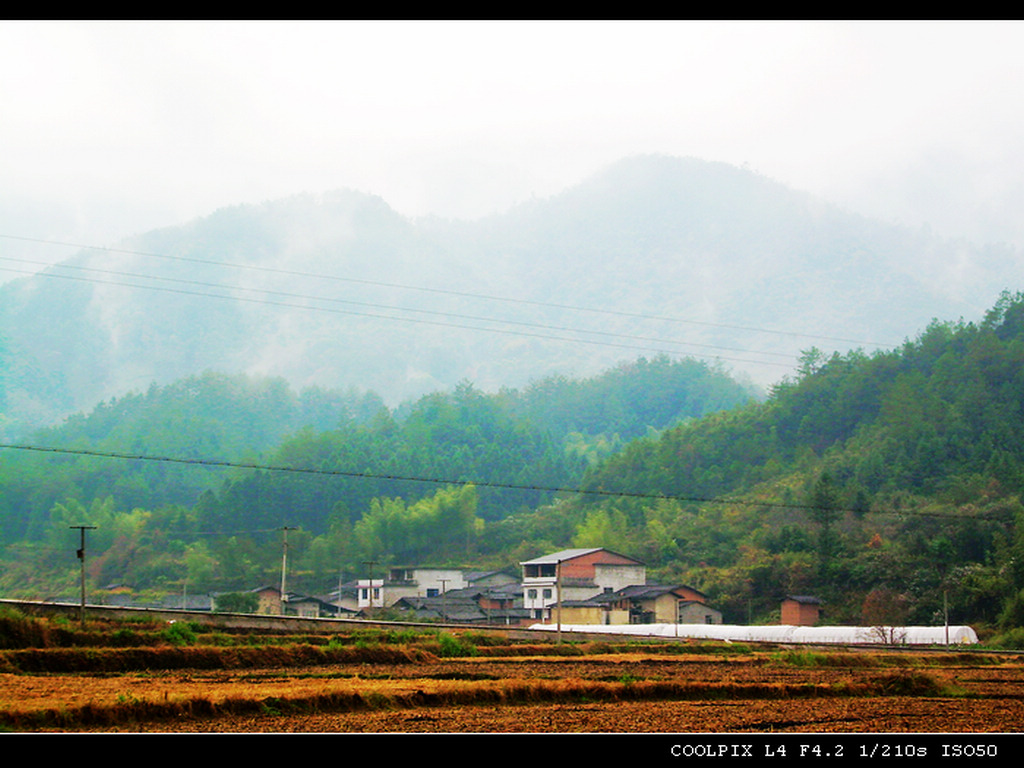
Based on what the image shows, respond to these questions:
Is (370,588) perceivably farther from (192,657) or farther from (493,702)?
(493,702)

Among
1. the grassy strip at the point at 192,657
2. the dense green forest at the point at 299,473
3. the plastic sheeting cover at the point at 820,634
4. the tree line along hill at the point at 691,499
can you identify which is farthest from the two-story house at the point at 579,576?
the grassy strip at the point at 192,657

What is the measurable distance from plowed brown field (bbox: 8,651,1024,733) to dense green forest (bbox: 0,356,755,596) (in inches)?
1370

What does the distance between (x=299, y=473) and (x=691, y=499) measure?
53452mm

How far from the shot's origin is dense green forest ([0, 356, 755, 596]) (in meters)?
89.9

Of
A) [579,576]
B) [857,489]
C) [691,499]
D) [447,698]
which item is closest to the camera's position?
[447,698]

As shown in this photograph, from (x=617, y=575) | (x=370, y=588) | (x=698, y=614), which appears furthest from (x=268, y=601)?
(x=698, y=614)

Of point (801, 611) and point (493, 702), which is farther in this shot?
point (801, 611)

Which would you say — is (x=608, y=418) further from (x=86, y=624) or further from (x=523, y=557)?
(x=86, y=624)

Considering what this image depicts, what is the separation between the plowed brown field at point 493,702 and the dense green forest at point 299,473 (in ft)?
114

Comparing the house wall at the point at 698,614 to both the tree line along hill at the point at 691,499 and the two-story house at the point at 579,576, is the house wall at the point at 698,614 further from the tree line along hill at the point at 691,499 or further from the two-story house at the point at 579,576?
the two-story house at the point at 579,576

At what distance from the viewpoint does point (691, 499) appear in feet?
213

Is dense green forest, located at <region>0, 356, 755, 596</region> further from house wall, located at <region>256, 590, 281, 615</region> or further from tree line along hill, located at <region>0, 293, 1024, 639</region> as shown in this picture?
house wall, located at <region>256, 590, 281, 615</region>

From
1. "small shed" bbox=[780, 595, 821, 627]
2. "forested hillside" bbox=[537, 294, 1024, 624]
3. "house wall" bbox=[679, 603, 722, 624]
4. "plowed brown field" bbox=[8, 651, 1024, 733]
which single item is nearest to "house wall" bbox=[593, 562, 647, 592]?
"forested hillside" bbox=[537, 294, 1024, 624]

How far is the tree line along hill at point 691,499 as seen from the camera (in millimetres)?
58625
